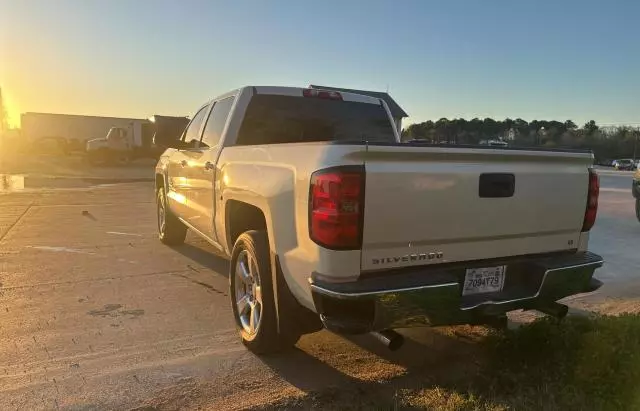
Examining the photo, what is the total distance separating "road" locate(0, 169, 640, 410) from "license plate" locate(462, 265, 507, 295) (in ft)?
2.37

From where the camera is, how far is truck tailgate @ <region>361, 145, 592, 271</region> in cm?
278

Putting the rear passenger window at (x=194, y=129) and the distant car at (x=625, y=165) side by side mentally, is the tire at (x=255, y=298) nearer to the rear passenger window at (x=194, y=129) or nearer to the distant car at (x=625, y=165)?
the rear passenger window at (x=194, y=129)

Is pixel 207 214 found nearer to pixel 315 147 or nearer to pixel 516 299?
pixel 315 147

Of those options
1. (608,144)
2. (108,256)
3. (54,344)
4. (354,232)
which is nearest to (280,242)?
(354,232)

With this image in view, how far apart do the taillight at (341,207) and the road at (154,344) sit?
109 cm

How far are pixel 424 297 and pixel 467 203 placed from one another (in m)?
0.65

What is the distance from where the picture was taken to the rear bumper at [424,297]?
272cm

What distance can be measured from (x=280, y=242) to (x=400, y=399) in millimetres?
1205

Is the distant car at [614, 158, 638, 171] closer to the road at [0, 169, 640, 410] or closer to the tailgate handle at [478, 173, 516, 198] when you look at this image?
the road at [0, 169, 640, 410]

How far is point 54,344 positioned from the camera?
3.85 meters

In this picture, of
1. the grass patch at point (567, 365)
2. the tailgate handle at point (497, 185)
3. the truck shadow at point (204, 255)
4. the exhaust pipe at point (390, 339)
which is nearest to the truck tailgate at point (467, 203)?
the tailgate handle at point (497, 185)

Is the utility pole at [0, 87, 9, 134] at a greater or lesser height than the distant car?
greater

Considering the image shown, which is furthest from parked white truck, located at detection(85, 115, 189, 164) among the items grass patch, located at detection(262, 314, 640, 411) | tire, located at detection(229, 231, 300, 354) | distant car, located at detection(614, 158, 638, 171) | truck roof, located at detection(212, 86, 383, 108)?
distant car, located at detection(614, 158, 638, 171)

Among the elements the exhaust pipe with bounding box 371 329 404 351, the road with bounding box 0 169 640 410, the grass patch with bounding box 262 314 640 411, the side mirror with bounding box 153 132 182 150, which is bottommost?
the road with bounding box 0 169 640 410
